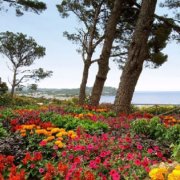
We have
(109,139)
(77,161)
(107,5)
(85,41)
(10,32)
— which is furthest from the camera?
(10,32)

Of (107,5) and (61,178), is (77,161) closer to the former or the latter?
(61,178)

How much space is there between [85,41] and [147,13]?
14.5 meters

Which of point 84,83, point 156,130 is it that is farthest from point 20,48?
point 156,130

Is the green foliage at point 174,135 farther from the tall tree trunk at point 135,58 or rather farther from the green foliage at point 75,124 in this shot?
the tall tree trunk at point 135,58

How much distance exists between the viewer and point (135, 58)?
1512 cm

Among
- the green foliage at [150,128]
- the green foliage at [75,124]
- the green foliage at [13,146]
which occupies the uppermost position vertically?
the green foliage at [150,128]

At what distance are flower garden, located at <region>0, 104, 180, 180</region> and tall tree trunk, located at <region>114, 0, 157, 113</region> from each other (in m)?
5.32

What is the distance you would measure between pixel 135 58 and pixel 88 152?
8.76 meters

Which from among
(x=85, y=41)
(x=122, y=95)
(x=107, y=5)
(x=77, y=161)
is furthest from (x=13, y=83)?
(x=77, y=161)

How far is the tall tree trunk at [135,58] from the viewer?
15156 millimetres

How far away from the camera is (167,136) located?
7828 millimetres

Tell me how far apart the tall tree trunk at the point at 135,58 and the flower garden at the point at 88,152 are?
5.32 meters

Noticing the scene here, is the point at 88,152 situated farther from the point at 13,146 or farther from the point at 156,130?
the point at 156,130

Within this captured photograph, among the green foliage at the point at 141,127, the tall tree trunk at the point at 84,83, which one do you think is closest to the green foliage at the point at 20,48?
the tall tree trunk at the point at 84,83
